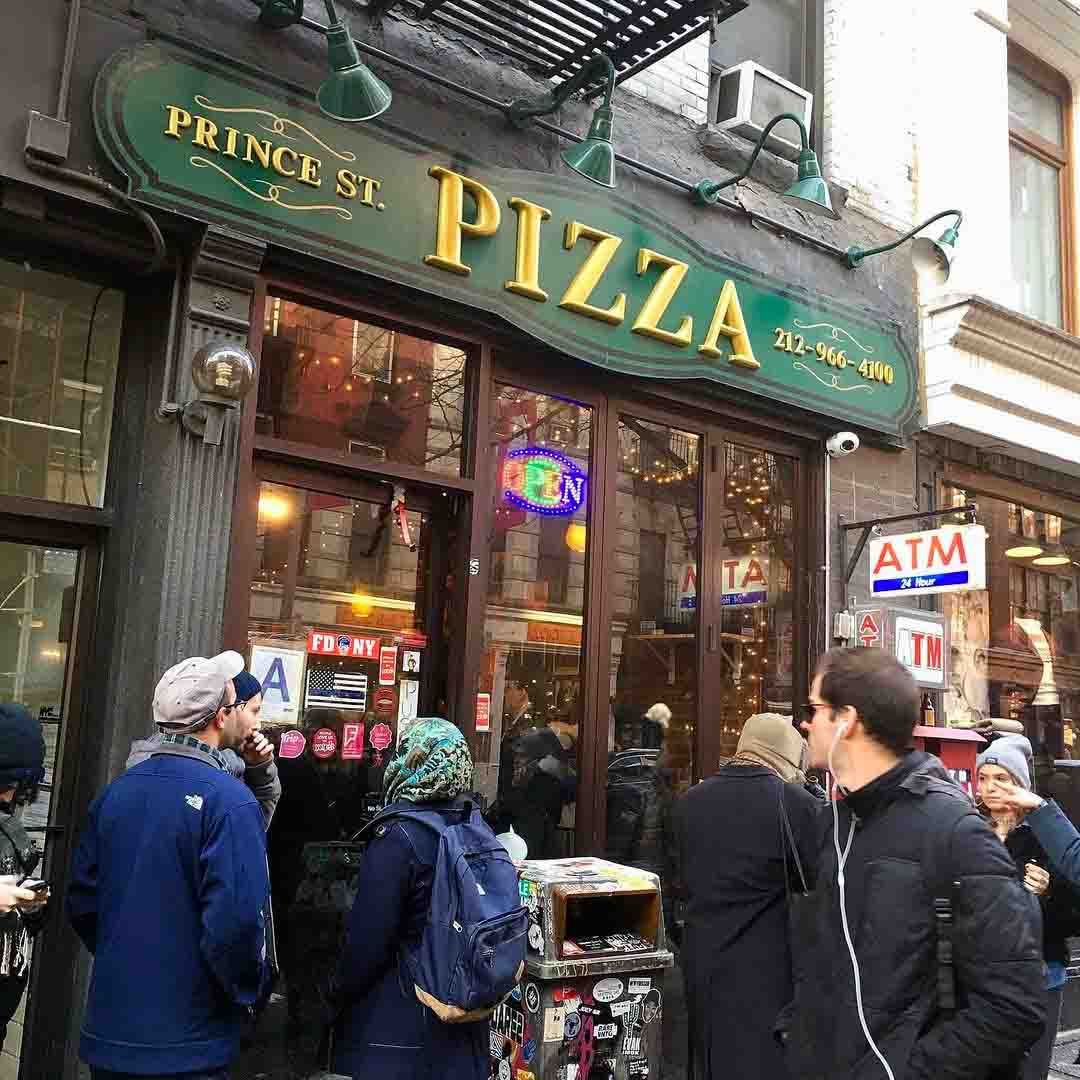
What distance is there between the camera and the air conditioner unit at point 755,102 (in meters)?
7.63

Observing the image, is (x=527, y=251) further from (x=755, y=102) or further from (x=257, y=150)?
(x=755, y=102)

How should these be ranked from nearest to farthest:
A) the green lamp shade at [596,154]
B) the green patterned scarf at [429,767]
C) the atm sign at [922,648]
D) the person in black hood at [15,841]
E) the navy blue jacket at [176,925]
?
the navy blue jacket at [176,925] < the person in black hood at [15,841] < the green patterned scarf at [429,767] < the green lamp shade at [596,154] < the atm sign at [922,648]

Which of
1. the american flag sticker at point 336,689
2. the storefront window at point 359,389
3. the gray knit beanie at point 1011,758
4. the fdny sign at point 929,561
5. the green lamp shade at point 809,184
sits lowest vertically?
the gray knit beanie at point 1011,758

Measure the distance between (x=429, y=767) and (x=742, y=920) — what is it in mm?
1396

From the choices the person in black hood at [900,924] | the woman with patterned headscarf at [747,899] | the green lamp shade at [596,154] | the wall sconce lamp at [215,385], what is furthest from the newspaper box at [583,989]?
the green lamp shade at [596,154]

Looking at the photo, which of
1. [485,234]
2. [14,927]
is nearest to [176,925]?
[14,927]

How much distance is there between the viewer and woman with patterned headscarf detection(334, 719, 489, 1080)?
135 inches

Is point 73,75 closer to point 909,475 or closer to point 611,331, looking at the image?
point 611,331

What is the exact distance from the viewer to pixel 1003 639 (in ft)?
29.2

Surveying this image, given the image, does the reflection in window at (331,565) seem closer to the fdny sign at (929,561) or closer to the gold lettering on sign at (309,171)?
the gold lettering on sign at (309,171)

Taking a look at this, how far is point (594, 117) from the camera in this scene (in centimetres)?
584

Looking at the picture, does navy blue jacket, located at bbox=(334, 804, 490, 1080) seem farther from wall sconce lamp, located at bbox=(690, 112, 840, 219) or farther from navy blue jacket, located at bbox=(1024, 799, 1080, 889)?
wall sconce lamp, located at bbox=(690, 112, 840, 219)

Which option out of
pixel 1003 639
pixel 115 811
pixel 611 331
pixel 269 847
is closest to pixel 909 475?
pixel 1003 639

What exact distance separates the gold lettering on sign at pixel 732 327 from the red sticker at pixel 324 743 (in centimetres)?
329
